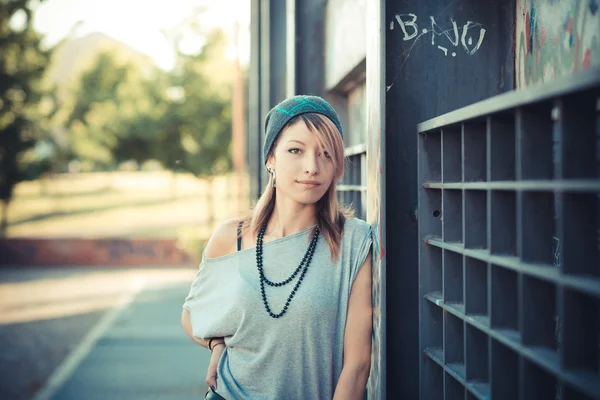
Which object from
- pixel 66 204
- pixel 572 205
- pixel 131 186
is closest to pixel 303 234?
pixel 572 205

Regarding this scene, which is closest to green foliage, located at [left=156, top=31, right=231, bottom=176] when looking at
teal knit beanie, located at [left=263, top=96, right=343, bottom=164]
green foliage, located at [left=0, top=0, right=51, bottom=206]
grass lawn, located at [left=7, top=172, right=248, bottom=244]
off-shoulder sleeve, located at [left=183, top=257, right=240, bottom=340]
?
grass lawn, located at [left=7, top=172, right=248, bottom=244]

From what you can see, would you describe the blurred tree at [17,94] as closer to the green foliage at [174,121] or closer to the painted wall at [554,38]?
the green foliage at [174,121]

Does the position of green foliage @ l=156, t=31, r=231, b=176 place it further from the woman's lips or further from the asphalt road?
the woman's lips

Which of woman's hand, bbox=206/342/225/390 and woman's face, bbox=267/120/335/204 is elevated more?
woman's face, bbox=267/120/335/204

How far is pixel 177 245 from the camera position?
16.5 m

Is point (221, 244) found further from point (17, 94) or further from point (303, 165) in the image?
point (17, 94)

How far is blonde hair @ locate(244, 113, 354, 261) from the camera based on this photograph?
2117mm

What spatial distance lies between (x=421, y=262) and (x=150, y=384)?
478cm

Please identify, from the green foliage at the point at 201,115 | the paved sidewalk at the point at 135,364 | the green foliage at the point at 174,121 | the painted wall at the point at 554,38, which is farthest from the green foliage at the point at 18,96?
the painted wall at the point at 554,38

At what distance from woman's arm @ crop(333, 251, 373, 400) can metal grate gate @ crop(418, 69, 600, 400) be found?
210mm

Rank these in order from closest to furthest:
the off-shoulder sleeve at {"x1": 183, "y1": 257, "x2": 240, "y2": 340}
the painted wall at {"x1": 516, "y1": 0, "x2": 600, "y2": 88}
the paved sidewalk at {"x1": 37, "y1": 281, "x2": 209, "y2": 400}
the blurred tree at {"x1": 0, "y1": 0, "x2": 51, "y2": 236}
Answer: the painted wall at {"x1": 516, "y1": 0, "x2": 600, "y2": 88}
the off-shoulder sleeve at {"x1": 183, "y1": 257, "x2": 240, "y2": 340}
the paved sidewalk at {"x1": 37, "y1": 281, "x2": 209, "y2": 400}
the blurred tree at {"x1": 0, "y1": 0, "x2": 51, "y2": 236}

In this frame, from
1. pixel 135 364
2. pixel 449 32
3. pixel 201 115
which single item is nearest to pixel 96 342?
pixel 135 364

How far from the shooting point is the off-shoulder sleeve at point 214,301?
7.15 feet

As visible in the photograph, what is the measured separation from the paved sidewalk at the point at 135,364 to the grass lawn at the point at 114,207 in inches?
215
